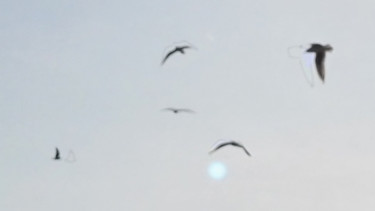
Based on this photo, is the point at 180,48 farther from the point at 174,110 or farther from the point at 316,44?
the point at 316,44

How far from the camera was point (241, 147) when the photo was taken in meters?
55.6

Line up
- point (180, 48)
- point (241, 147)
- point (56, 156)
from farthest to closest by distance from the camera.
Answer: point (56, 156) < point (180, 48) < point (241, 147)

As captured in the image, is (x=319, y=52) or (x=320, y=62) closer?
(x=320, y=62)

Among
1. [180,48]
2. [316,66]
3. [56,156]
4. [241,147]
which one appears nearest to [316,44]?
[316,66]

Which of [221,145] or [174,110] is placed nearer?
[221,145]

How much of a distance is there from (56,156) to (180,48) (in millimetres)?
23966

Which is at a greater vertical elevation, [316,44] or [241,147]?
[316,44]

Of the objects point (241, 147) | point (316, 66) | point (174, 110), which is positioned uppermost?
point (174, 110)

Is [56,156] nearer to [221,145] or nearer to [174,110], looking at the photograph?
[174,110]

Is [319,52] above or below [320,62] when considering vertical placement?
above

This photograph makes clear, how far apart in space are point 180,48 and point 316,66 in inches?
602

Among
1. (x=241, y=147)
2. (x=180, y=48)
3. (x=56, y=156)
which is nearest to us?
(x=241, y=147)


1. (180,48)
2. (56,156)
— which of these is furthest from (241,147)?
(56,156)

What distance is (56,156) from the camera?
87.0 meters
